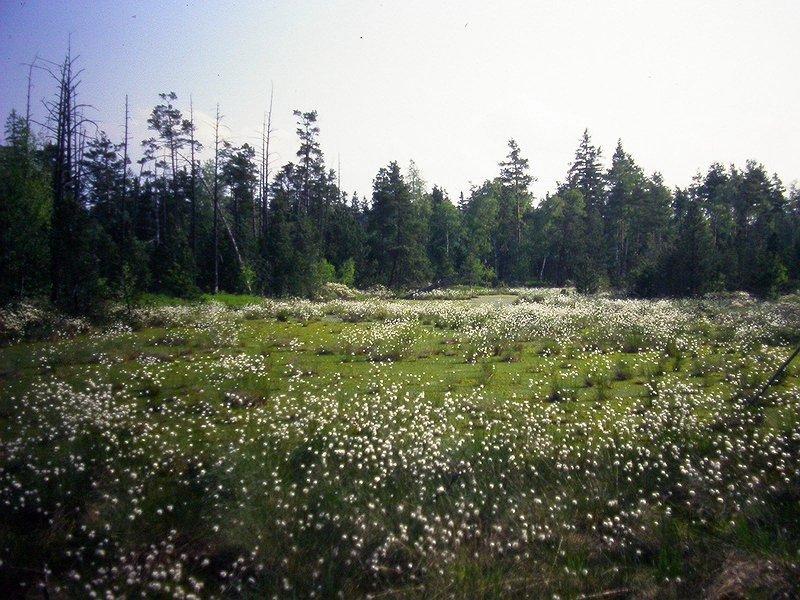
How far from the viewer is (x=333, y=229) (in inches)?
2078

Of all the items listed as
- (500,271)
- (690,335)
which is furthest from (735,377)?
(500,271)

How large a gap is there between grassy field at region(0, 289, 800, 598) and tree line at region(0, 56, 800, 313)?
12.2 metres

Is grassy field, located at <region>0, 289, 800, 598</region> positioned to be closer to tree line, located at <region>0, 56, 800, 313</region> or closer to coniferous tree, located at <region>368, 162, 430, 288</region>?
tree line, located at <region>0, 56, 800, 313</region>

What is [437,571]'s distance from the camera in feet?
14.5

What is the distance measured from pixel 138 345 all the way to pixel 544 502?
11933mm

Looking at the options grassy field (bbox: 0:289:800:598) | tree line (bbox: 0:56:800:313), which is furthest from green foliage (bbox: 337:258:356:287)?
grassy field (bbox: 0:289:800:598)

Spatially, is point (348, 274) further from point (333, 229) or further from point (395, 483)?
point (395, 483)

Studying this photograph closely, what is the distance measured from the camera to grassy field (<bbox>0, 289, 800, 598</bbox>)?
14.5 ft

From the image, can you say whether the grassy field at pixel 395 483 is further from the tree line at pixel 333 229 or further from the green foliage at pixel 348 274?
the green foliage at pixel 348 274

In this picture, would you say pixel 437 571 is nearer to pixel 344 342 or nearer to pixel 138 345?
pixel 344 342

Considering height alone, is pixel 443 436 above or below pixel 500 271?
below

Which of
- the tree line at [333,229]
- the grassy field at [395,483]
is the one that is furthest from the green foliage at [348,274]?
the grassy field at [395,483]

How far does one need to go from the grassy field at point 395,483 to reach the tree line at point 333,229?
12.2m

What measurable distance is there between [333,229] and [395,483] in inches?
1908
